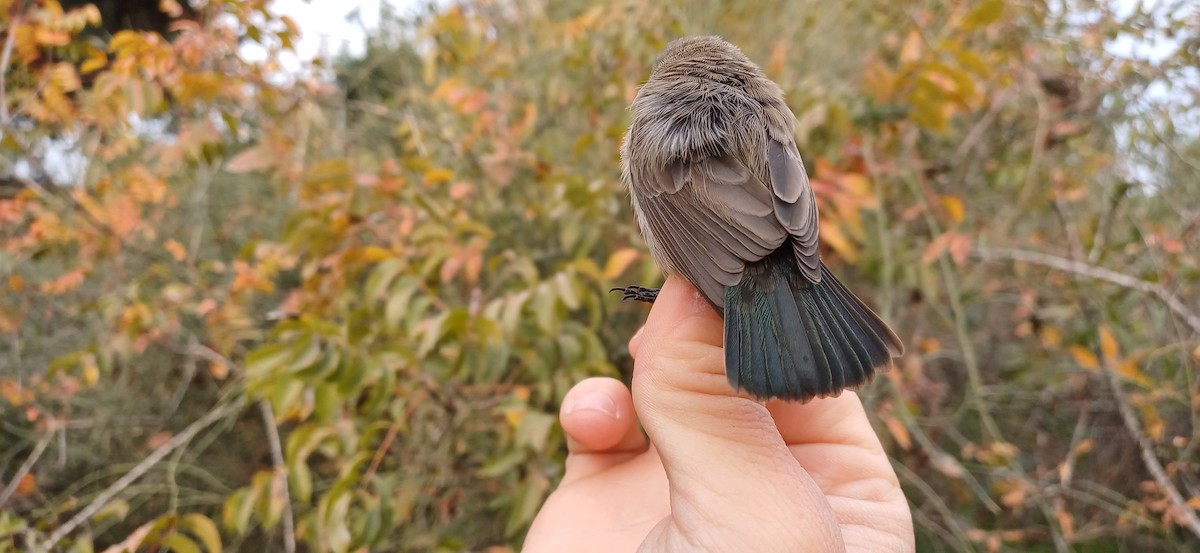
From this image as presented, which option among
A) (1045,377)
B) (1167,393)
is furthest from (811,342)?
(1045,377)

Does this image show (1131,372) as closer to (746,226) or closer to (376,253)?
(746,226)

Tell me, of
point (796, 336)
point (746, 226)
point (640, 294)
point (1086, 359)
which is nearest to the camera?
point (796, 336)

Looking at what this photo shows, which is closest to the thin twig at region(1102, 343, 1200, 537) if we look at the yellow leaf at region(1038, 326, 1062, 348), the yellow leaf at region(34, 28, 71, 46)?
the yellow leaf at region(1038, 326, 1062, 348)

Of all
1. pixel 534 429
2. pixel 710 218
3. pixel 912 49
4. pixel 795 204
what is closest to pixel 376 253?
pixel 534 429

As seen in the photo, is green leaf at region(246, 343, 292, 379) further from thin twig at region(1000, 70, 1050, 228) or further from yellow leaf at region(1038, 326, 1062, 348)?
yellow leaf at region(1038, 326, 1062, 348)

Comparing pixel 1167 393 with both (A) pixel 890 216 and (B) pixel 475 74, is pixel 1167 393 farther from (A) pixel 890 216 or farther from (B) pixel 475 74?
(B) pixel 475 74
